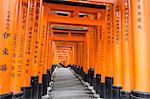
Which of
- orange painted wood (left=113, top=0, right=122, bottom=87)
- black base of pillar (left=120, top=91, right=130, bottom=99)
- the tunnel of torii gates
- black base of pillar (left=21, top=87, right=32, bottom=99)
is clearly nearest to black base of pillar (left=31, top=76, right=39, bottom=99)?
the tunnel of torii gates

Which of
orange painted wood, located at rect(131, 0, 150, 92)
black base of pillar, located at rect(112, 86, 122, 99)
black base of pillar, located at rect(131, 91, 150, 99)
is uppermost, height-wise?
orange painted wood, located at rect(131, 0, 150, 92)

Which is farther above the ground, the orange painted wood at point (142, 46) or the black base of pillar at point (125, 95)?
the orange painted wood at point (142, 46)

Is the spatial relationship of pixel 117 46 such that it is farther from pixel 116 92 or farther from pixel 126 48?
pixel 116 92

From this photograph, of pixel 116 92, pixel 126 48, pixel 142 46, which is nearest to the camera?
pixel 142 46

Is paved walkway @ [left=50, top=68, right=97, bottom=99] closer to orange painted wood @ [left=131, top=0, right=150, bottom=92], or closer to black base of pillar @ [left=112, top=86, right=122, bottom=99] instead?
black base of pillar @ [left=112, top=86, right=122, bottom=99]

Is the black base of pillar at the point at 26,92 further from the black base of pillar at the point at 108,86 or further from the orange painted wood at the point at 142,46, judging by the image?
the orange painted wood at the point at 142,46

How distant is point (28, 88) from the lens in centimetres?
602

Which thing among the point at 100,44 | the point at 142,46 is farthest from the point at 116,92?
the point at 100,44

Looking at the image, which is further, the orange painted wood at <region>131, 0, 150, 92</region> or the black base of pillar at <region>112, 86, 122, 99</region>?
the black base of pillar at <region>112, 86, 122, 99</region>

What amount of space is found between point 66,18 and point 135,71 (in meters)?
4.96

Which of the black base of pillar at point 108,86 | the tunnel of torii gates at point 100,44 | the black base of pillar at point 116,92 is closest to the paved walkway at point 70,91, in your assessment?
the tunnel of torii gates at point 100,44

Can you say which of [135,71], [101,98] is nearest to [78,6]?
[101,98]

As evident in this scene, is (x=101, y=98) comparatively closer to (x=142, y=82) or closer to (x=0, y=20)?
(x=142, y=82)

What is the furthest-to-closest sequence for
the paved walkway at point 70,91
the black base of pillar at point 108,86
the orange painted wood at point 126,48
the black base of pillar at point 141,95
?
the paved walkway at point 70,91
the black base of pillar at point 108,86
the orange painted wood at point 126,48
the black base of pillar at point 141,95
